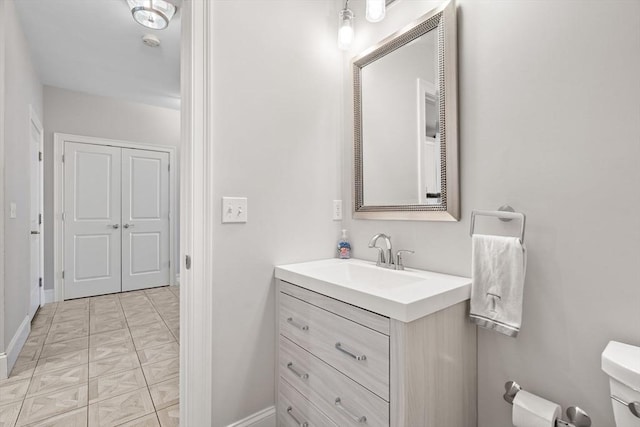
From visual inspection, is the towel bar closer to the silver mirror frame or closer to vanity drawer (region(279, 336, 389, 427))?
the silver mirror frame

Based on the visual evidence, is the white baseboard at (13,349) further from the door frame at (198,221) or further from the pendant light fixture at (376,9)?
the pendant light fixture at (376,9)

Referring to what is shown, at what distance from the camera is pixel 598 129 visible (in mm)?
970

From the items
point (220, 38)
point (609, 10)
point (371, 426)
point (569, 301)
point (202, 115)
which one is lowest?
point (371, 426)

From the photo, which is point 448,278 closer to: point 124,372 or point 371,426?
point 371,426

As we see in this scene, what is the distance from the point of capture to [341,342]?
3.78 feet

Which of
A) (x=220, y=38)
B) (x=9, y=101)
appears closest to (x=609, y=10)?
(x=220, y=38)

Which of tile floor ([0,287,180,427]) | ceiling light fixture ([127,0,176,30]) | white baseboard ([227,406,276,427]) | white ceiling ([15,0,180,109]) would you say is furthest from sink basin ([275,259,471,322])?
white ceiling ([15,0,180,109])

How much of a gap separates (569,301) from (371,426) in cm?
79

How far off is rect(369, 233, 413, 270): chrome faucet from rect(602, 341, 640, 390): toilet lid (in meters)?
0.76

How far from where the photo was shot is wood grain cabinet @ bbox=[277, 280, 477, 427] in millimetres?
958

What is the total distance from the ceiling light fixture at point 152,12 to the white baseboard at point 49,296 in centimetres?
335

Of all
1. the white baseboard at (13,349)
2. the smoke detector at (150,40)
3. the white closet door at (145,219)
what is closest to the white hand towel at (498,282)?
the white baseboard at (13,349)

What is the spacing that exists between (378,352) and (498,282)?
50 centimetres

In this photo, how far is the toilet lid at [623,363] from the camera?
2.52 ft
